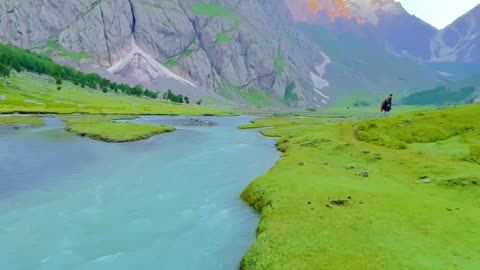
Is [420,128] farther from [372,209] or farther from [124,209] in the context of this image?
[124,209]

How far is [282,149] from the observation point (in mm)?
66188

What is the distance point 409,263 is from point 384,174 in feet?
70.3

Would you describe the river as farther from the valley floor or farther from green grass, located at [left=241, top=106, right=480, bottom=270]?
the valley floor

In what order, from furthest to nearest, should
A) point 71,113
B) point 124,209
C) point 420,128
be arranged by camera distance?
1. point 71,113
2. point 420,128
3. point 124,209

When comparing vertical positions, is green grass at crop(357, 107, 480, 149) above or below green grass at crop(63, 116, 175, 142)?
above

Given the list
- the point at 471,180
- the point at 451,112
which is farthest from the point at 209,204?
the point at 451,112

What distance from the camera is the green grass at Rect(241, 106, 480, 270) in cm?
1938

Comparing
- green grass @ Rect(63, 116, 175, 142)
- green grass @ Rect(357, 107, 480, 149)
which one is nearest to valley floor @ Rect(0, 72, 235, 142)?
green grass @ Rect(63, 116, 175, 142)

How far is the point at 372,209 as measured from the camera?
86.7ft

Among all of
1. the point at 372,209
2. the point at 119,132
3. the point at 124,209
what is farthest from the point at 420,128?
the point at 119,132

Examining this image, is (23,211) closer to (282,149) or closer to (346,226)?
(346,226)

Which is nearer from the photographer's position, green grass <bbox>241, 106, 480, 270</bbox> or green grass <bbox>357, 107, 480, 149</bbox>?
green grass <bbox>241, 106, 480, 270</bbox>

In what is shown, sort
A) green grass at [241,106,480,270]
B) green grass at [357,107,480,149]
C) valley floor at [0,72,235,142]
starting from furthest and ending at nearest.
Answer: valley floor at [0,72,235,142] < green grass at [357,107,480,149] < green grass at [241,106,480,270]

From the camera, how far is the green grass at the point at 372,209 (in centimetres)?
1938
